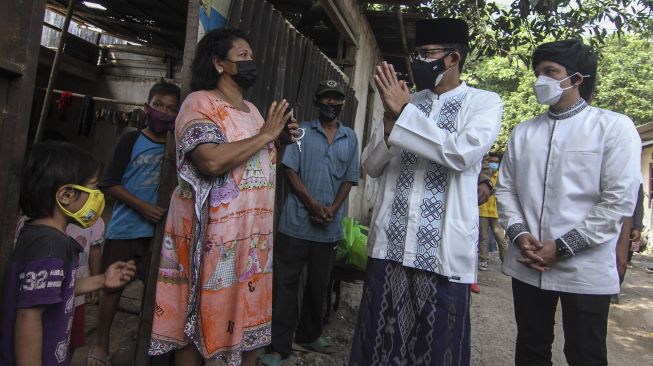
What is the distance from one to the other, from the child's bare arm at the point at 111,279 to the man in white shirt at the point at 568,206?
72.1 inches

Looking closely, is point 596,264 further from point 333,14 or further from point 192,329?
point 333,14

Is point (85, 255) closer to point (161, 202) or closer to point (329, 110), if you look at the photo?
point (161, 202)

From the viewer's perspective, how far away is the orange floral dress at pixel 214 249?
1.82 metres

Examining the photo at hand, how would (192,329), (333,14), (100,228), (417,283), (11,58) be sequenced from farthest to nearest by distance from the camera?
1. (333,14)
2. (100,228)
3. (417,283)
4. (192,329)
5. (11,58)

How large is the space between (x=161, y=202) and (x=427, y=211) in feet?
4.78

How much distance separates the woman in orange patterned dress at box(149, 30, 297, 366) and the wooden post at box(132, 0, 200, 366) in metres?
0.19

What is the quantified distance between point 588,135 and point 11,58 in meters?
2.35

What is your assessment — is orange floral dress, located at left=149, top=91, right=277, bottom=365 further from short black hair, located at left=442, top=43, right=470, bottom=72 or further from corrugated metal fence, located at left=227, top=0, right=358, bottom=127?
short black hair, located at left=442, top=43, right=470, bottom=72

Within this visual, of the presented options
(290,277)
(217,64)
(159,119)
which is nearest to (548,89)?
(217,64)

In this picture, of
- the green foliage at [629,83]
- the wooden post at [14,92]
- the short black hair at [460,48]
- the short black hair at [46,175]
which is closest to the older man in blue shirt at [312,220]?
the short black hair at [460,48]

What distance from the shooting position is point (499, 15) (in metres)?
5.84

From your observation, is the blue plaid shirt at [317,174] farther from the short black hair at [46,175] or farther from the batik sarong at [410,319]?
the short black hair at [46,175]

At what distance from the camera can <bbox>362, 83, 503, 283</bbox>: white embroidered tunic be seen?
1888 mm

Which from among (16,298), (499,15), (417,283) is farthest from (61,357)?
(499,15)
